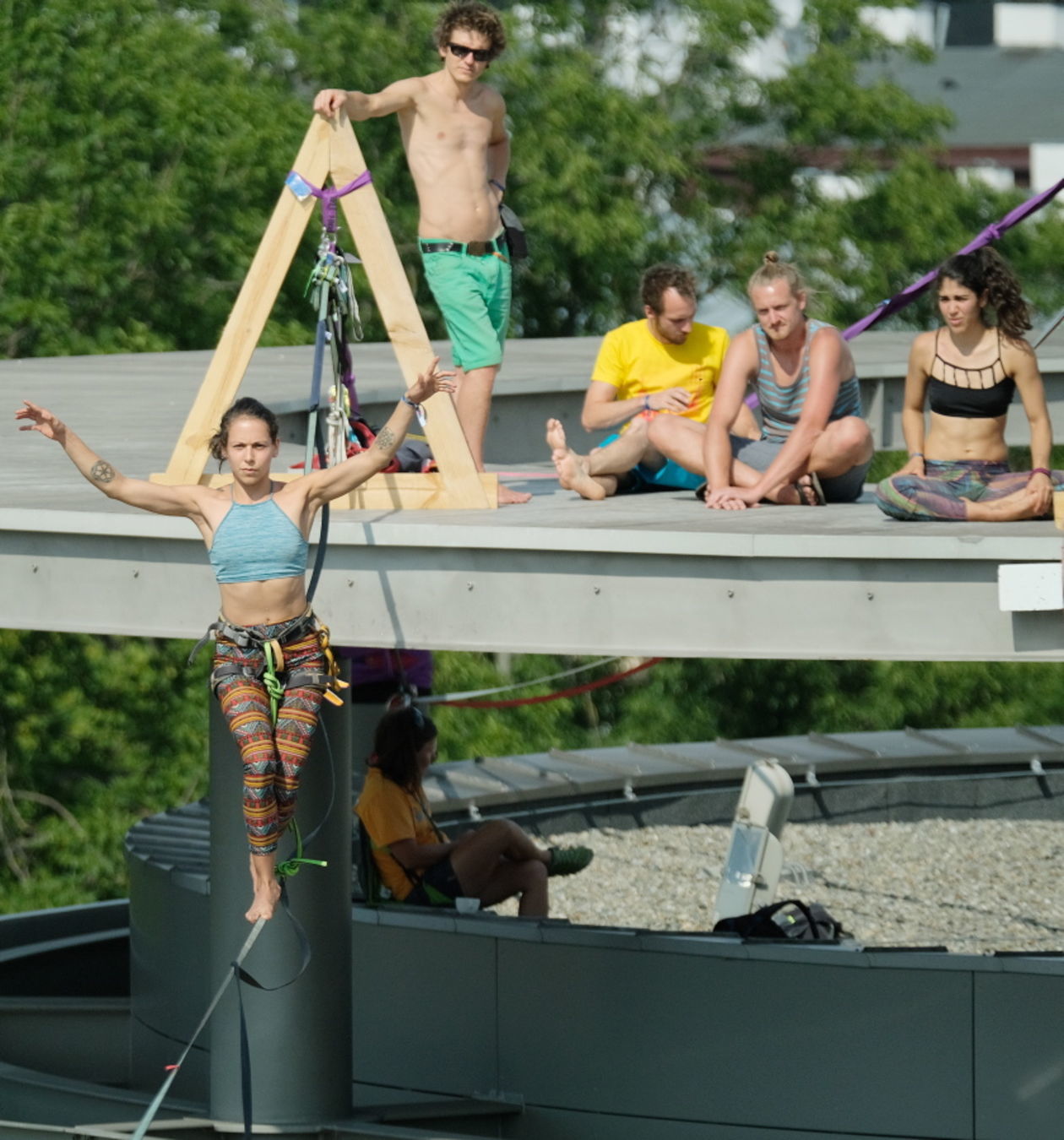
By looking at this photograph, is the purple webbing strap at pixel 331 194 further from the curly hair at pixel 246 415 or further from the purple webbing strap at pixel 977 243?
the purple webbing strap at pixel 977 243

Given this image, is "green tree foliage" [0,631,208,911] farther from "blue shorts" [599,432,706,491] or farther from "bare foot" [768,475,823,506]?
"bare foot" [768,475,823,506]

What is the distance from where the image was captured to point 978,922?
1367 centimetres

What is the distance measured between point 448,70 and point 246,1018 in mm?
3840

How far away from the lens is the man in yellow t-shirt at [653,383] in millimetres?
9453

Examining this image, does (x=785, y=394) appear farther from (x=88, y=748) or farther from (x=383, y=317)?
(x=88, y=748)

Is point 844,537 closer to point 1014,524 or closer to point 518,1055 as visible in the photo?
point 1014,524

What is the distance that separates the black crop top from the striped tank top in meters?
0.55

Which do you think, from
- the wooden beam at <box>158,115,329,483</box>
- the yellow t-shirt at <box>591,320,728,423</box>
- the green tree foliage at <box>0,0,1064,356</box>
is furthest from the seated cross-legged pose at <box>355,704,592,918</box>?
the green tree foliage at <box>0,0,1064,356</box>

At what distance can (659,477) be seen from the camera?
9688 millimetres

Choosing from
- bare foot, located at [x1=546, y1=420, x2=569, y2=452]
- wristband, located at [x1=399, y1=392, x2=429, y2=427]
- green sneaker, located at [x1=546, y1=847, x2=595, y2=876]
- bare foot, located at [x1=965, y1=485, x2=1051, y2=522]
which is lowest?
green sneaker, located at [x1=546, y1=847, x2=595, y2=876]

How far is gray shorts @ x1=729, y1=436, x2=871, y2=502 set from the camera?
9.06 m

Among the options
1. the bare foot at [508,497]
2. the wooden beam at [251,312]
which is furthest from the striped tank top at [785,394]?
the wooden beam at [251,312]

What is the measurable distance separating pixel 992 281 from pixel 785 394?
3.84 feet

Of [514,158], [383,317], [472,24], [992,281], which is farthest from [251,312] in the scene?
[514,158]
